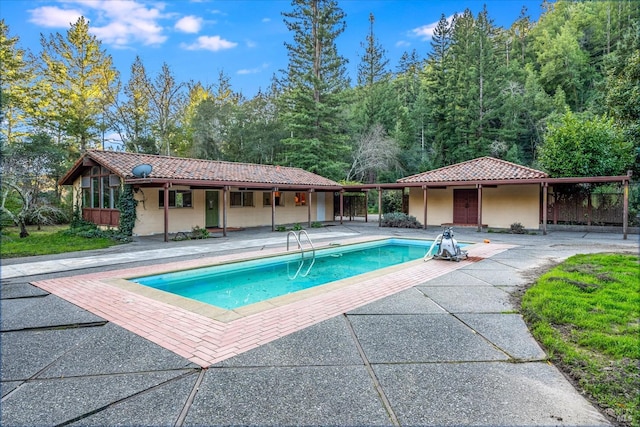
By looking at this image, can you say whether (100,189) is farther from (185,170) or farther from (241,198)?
(241,198)

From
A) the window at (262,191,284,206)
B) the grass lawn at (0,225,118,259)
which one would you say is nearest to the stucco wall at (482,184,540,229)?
the window at (262,191,284,206)

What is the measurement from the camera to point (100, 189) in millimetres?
14391

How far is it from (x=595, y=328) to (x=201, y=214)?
14.4 meters

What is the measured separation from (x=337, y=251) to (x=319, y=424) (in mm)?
8503

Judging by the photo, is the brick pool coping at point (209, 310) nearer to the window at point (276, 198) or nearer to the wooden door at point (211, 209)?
the wooden door at point (211, 209)

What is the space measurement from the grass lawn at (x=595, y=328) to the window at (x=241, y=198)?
44.5 feet

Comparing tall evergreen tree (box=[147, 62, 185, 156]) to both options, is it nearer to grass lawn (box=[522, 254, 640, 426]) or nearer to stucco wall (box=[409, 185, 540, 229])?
stucco wall (box=[409, 185, 540, 229])

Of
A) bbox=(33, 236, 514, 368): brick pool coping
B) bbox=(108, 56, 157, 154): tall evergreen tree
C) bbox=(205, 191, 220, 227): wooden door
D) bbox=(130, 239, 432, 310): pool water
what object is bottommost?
bbox=(130, 239, 432, 310): pool water

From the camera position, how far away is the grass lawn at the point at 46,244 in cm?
946

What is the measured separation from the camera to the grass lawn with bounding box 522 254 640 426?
8.50 ft

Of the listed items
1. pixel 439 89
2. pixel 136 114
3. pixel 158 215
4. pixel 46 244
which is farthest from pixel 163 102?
pixel 439 89

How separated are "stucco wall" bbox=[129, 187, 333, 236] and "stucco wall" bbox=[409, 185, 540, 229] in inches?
250

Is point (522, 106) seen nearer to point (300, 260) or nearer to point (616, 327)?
point (300, 260)

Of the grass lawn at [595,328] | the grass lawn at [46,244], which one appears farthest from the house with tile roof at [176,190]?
the grass lawn at [595,328]
